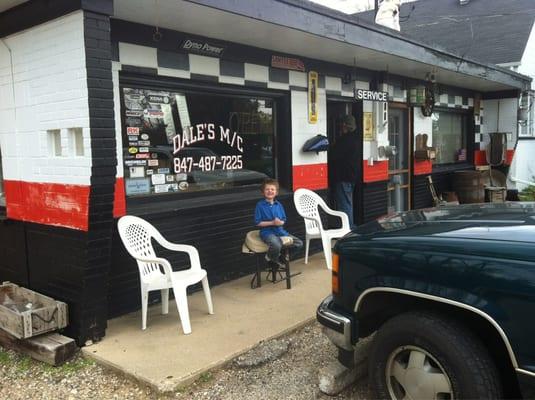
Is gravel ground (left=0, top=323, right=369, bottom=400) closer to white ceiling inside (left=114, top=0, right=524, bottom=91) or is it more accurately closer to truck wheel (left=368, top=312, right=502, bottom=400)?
truck wheel (left=368, top=312, right=502, bottom=400)

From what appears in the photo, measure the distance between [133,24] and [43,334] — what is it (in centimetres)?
274

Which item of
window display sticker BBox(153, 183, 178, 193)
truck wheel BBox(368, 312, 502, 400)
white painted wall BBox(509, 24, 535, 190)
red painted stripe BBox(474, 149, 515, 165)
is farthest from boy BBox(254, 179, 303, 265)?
white painted wall BBox(509, 24, 535, 190)

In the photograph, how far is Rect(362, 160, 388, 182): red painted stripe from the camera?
25.3 feet

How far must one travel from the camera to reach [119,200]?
4.54 metres

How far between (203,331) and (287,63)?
11.5 feet

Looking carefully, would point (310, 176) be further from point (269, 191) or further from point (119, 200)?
point (119, 200)

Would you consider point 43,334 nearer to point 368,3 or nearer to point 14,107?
point 14,107

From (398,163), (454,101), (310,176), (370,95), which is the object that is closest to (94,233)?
(310,176)

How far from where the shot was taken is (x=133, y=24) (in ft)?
15.0

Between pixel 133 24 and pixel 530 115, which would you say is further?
pixel 530 115

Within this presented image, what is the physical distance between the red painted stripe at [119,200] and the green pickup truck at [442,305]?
2.29 m

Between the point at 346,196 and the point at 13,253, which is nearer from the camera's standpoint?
the point at 13,253

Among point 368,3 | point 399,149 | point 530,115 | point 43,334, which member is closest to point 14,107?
point 43,334

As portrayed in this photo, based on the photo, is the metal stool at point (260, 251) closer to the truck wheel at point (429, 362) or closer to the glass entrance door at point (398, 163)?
the truck wheel at point (429, 362)
